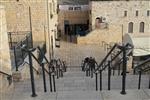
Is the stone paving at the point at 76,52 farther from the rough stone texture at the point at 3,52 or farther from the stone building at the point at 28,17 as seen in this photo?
the rough stone texture at the point at 3,52

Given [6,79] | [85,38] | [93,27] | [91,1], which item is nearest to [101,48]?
[85,38]

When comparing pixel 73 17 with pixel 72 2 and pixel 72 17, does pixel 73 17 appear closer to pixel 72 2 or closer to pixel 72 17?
pixel 72 17

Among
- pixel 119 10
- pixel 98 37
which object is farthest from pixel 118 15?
pixel 98 37

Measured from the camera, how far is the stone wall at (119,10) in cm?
3089

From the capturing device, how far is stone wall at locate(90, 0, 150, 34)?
30.9m

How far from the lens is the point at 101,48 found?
26953mm

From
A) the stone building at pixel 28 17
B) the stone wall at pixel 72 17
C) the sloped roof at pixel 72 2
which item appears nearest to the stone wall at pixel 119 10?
the stone wall at pixel 72 17

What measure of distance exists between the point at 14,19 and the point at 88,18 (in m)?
17.7

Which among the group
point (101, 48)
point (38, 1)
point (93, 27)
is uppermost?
point (38, 1)

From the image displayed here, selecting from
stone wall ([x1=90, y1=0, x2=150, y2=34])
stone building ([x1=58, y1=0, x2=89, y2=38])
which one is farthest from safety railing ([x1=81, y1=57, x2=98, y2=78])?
stone building ([x1=58, y1=0, x2=89, y2=38])

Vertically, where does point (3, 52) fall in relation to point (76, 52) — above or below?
above

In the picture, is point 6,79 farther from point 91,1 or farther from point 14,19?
point 91,1

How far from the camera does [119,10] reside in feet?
102

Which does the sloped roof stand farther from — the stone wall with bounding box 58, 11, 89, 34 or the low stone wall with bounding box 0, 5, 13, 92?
the low stone wall with bounding box 0, 5, 13, 92
